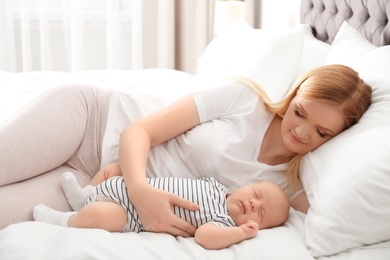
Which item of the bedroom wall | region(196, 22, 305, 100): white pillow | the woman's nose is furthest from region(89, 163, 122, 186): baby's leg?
the bedroom wall

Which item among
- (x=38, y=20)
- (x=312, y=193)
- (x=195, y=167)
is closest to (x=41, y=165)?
(x=195, y=167)

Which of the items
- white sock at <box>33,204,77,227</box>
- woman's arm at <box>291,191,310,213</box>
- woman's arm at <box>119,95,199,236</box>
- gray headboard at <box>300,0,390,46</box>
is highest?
gray headboard at <box>300,0,390,46</box>

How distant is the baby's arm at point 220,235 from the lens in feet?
4.12

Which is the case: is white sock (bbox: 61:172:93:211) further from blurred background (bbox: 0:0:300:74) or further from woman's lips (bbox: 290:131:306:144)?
blurred background (bbox: 0:0:300:74)

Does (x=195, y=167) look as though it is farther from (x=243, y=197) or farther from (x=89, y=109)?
(x=89, y=109)

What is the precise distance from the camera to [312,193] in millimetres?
1399

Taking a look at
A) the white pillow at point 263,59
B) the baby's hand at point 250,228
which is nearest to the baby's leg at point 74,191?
the baby's hand at point 250,228

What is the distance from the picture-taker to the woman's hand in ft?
4.37

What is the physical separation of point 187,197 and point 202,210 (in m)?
Result: 0.06

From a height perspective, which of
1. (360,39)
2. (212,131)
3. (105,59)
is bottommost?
(105,59)

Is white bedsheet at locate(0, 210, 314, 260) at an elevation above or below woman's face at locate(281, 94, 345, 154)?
below

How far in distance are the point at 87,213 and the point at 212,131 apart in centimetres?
49

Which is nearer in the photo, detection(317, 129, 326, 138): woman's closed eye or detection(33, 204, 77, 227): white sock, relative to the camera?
detection(33, 204, 77, 227): white sock

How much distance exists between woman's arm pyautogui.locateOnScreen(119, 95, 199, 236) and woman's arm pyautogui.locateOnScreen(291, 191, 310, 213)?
14.5 inches
